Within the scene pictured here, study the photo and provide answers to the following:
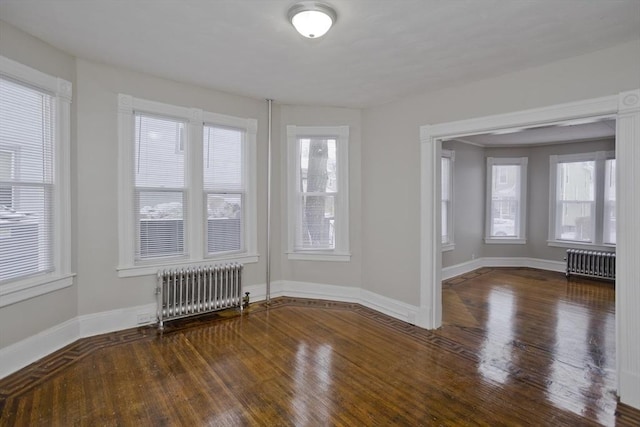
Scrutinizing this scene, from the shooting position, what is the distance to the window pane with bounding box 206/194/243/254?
4.34 meters

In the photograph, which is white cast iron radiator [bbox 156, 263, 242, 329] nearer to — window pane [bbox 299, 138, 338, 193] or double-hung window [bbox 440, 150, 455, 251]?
window pane [bbox 299, 138, 338, 193]

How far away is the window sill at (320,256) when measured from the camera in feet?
16.0

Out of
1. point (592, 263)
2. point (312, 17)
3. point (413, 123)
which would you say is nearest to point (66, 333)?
point (312, 17)

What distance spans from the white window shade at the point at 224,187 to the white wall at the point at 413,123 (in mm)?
1761

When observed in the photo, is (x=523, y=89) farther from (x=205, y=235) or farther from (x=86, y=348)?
(x=86, y=348)

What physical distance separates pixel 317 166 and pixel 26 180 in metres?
3.26

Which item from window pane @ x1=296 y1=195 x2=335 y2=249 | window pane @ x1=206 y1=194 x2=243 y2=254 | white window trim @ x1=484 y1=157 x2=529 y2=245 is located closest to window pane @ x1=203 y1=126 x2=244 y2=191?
window pane @ x1=206 y1=194 x2=243 y2=254

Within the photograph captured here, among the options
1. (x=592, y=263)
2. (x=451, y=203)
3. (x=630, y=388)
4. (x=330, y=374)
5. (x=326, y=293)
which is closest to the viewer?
(x=630, y=388)

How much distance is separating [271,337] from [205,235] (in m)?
1.57

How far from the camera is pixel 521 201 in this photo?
749 cm

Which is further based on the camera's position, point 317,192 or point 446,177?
point 446,177

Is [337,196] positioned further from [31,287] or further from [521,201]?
[521,201]

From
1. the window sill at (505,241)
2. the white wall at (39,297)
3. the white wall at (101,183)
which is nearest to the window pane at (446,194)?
the window sill at (505,241)

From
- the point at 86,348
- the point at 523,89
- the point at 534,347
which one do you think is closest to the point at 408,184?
the point at 523,89
